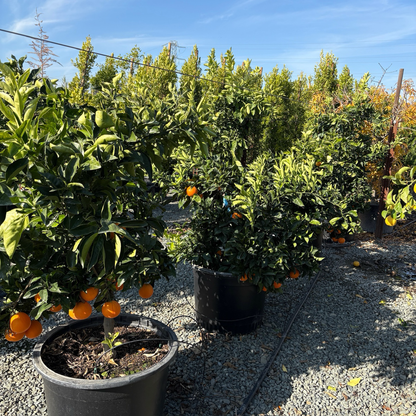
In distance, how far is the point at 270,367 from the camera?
262cm

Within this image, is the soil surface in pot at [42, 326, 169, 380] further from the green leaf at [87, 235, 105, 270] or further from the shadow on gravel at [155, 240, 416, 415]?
the green leaf at [87, 235, 105, 270]

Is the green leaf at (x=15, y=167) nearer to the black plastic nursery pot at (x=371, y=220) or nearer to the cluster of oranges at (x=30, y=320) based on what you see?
the cluster of oranges at (x=30, y=320)

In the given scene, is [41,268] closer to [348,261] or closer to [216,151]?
[216,151]

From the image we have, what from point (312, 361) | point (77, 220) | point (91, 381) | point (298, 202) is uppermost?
point (77, 220)

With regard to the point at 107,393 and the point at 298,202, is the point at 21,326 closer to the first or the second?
the point at 107,393

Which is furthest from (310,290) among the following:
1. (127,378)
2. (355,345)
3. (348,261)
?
(127,378)

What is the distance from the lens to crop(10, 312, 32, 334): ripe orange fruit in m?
1.57

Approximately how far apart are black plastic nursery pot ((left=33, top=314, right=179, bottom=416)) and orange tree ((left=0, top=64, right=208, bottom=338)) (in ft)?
1.05

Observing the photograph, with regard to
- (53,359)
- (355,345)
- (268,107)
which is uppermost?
(268,107)

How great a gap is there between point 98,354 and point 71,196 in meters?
1.26

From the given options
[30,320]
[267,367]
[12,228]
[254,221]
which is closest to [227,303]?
[267,367]

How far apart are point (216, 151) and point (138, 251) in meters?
2.02

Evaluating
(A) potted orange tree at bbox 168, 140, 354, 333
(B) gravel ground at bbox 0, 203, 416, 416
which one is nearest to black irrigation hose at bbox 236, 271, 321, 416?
(B) gravel ground at bbox 0, 203, 416, 416

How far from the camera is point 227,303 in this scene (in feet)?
9.72
